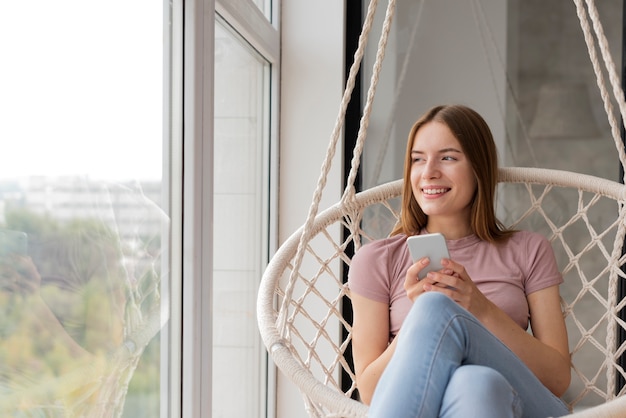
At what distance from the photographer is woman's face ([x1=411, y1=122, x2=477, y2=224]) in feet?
5.22

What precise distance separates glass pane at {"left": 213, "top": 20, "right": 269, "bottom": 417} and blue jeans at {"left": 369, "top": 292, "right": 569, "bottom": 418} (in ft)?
2.56

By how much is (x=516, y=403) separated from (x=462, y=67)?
1.61 meters


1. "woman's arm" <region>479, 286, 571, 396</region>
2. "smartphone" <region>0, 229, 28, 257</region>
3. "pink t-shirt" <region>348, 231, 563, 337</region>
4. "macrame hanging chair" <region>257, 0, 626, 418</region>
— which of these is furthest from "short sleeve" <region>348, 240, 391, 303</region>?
"smartphone" <region>0, 229, 28, 257</region>

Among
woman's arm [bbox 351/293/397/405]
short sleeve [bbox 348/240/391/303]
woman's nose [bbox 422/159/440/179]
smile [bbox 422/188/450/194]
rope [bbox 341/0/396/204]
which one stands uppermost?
rope [bbox 341/0/396/204]

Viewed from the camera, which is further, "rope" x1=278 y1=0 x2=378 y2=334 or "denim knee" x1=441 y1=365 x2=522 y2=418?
"rope" x1=278 y1=0 x2=378 y2=334

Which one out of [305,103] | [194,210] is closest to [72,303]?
[194,210]

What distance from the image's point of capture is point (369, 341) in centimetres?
153

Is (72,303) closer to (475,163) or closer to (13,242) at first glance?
(13,242)

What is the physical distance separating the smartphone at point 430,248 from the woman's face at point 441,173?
0.22 m

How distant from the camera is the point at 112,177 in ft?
3.88

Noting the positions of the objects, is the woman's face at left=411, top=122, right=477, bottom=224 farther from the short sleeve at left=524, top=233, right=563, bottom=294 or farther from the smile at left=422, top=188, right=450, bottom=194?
the short sleeve at left=524, top=233, right=563, bottom=294

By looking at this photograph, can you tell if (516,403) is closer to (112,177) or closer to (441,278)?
(441,278)

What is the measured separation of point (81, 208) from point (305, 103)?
1508 mm

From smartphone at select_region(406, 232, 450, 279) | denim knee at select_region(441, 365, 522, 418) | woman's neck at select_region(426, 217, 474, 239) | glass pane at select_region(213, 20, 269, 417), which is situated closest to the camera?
denim knee at select_region(441, 365, 522, 418)
